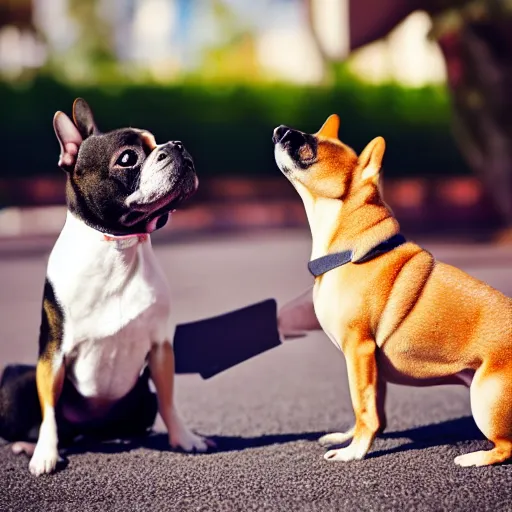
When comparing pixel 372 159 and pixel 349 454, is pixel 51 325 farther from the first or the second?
pixel 372 159

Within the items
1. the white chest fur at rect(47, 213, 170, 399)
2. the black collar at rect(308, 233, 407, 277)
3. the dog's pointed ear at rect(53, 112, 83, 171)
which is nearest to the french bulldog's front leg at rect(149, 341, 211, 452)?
the white chest fur at rect(47, 213, 170, 399)

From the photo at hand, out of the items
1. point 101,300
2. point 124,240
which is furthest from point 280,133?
point 101,300

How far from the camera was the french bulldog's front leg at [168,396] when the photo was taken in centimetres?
372

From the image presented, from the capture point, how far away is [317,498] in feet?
10.3

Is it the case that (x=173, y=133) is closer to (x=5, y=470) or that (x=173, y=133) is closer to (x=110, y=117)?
(x=110, y=117)

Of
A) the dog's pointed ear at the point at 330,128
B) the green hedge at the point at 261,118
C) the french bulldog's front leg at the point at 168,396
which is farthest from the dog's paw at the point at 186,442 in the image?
the green hedge at the point at 261,118

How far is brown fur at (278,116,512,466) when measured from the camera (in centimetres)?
325

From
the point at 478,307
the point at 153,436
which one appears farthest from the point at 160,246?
the point at 478,307

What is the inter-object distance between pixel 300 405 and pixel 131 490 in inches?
69.6

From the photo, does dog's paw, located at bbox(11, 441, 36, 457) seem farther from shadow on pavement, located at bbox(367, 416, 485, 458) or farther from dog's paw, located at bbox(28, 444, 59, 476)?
shadow on pavement, located at bbox(367, 416, 485, 458)

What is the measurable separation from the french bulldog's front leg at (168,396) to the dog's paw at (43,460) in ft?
1.73

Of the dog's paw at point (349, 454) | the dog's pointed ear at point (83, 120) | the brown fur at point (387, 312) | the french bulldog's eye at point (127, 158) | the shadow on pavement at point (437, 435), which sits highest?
the dog's pointed ear at point (83, 120)

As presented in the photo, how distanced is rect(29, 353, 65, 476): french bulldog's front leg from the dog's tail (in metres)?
0.15

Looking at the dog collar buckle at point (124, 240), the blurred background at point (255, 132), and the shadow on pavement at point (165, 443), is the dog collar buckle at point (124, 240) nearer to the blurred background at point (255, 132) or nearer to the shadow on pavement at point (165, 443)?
the shadow on pavement at point (165, 443)
